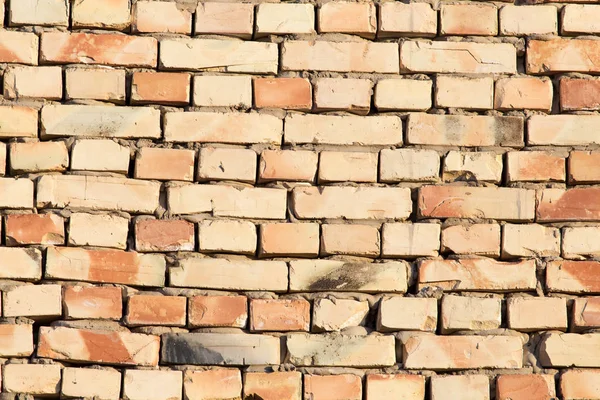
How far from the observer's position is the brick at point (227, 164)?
8.62 ft

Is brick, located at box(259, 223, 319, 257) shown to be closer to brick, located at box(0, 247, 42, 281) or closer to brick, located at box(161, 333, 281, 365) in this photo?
brick, located at box(161, 333, 281, 365)

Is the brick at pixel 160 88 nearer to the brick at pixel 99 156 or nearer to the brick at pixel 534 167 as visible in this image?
the brick at pixel 99 156

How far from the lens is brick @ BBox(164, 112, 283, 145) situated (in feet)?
8.67

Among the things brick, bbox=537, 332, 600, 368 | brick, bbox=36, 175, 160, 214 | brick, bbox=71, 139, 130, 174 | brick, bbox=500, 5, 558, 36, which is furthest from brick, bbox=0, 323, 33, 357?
brick, bbox=500, 5, 558, 36

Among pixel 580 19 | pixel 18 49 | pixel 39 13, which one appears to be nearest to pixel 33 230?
pixel 18 49

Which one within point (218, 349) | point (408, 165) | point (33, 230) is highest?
point (408, 165)

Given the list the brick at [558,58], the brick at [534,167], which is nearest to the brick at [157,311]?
the brick at [534,167]

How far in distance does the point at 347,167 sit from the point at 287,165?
0.54ft

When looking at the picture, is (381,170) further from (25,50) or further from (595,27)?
(25,50)

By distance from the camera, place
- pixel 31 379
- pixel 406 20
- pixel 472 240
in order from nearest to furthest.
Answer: pixel 31 379 → pixel 472 240 → pixel 406 20

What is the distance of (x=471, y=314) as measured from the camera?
2.58 metres

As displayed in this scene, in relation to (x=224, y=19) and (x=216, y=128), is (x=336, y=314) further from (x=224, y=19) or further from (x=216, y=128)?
(x=224, y=19)

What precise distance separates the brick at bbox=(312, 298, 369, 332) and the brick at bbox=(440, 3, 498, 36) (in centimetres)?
82

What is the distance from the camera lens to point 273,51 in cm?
269
